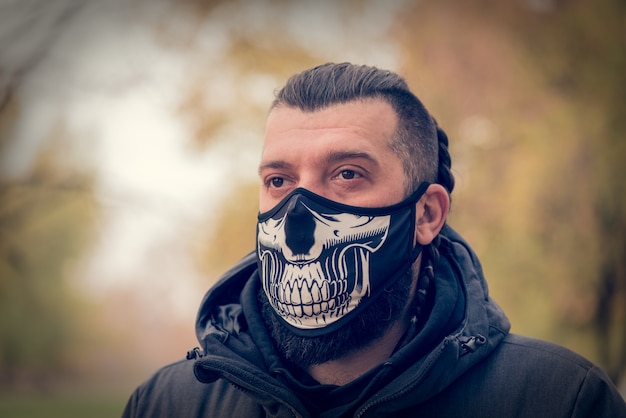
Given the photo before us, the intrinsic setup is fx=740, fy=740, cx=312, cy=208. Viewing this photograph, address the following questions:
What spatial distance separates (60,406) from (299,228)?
12.9 m

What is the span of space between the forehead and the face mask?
225mm

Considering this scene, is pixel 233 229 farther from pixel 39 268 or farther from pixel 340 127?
pixel 340 127

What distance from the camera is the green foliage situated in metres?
12.6

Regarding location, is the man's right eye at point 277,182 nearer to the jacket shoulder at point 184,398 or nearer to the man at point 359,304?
the man at point 359,304

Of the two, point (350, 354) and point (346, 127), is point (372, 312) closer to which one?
point (350, 354)

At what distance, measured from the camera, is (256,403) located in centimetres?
293

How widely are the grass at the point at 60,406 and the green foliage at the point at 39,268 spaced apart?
0.94ft

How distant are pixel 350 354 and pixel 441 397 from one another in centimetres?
40

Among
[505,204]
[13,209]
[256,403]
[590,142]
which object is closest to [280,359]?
[256,403]

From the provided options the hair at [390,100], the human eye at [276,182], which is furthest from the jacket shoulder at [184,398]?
the hair at [390,100]

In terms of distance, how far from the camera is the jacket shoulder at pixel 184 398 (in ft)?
9.74

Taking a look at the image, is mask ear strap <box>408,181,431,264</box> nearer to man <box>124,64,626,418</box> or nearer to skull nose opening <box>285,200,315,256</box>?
man <box>124,64,626,418</box>

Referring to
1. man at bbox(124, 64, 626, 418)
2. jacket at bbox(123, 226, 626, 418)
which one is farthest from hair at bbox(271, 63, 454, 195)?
jacket at bbox(123, 226, 626, 418)

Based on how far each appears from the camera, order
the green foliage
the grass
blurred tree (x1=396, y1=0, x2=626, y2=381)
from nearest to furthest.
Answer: blurred tree (x1=396, y1=0, x2=626, y2=381) < the green foliage < the grass
